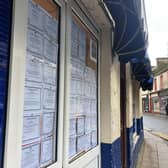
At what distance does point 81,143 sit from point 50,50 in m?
0.98

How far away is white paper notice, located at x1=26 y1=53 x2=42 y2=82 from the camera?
1.45 meters

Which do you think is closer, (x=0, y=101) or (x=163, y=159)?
(x=0, y=101)

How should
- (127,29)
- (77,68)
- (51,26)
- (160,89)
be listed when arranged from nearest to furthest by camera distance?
(51,26) → (77,68) → (127,29) → (160,89)

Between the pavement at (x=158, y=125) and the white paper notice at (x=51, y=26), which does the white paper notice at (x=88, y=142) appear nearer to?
the white paper notice at (x=51, y=26)

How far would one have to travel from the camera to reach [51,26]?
180cm

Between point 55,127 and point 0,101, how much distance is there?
2.25 feet

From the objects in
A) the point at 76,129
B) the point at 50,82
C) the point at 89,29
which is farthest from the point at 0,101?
the point at 89,29

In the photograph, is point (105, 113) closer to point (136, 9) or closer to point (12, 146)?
point (136, 9)

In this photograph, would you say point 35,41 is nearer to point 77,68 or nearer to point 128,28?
point 77,68

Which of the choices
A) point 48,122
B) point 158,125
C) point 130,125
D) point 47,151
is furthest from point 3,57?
point 158,125

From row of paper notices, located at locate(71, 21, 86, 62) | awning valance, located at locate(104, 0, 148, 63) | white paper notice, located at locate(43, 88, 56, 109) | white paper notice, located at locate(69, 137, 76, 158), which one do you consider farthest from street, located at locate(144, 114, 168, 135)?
white paper notice, located at locate(43, 88, 56, 109)

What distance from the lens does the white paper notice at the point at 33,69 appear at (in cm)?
145

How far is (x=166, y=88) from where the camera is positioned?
105 ft

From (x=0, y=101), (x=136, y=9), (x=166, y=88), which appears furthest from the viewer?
(x=166, y=88)
